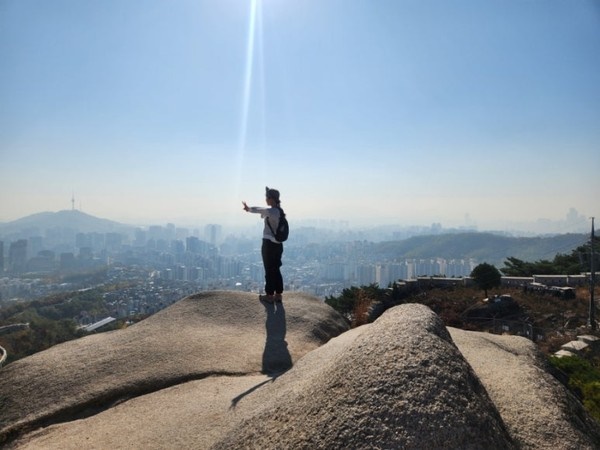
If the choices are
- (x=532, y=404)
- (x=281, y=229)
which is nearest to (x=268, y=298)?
(x=281, y=229)

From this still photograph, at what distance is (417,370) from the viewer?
2432 millimetres

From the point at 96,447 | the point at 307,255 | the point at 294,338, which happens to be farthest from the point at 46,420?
the point at 307,255

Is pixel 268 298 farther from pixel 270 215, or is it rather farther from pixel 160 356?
pixel 160 356

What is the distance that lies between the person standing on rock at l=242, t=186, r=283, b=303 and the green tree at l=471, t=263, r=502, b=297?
13084 millimetres

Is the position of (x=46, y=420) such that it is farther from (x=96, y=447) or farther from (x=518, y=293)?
(x=518, y=293)

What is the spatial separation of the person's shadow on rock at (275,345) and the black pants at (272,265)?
385 millimetres

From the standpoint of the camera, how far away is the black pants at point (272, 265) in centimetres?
834

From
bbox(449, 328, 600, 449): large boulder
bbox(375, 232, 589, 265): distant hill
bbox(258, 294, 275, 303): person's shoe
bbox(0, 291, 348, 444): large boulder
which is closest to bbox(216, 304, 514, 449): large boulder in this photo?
bbox(449, 328, 600, 449): large boulder

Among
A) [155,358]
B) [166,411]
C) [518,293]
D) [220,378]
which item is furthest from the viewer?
[518,293]

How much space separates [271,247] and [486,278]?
13.6 m

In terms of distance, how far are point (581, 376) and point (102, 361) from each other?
22.4 ft

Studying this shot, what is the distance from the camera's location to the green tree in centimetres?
1836

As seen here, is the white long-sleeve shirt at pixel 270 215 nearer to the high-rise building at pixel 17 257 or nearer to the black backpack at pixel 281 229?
the black backpack at pixel 281 229

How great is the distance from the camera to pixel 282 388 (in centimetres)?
406
